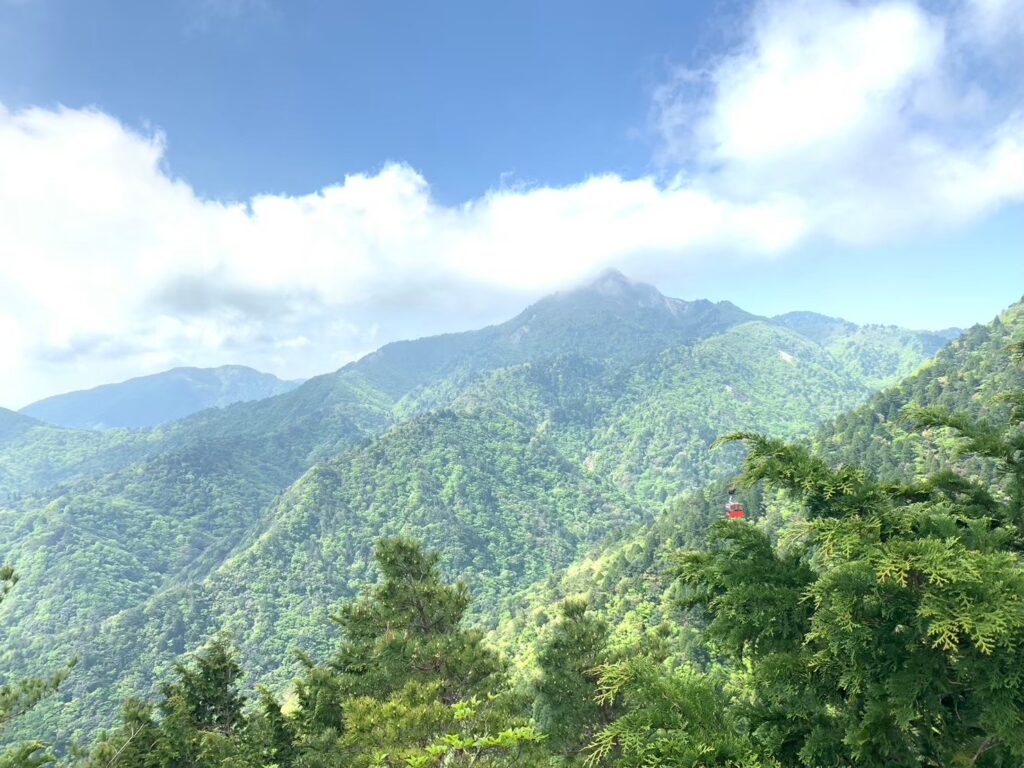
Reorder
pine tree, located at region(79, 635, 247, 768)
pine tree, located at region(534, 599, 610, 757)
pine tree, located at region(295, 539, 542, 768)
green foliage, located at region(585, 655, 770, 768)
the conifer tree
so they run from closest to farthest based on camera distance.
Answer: the conifer tree → green foliage, located at region(585, 655, 770, 768) → pine tree, located at region(295, 539, 542, 768) → pine tree, located at region(79, 635, 247, 768) → pine tree, located at region(534, 599, 610, 757)

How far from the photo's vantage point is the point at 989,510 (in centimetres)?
798

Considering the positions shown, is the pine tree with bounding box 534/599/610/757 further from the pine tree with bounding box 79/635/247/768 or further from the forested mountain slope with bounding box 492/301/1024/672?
the forested mountain slope with bounding box 492/301/1024/672

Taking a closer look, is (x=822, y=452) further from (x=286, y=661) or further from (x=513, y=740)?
(x=286, y=661)

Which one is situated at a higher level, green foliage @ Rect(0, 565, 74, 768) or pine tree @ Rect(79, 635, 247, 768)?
green foliage @ Rect(0, 565, 74, 768)

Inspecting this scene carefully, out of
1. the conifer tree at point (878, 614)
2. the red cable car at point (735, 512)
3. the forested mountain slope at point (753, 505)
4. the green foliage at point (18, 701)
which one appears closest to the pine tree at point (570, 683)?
the red cable car at point (735, 512)

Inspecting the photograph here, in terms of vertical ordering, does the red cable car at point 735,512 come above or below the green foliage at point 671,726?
above

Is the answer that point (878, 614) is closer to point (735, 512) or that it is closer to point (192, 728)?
point (735, 512)

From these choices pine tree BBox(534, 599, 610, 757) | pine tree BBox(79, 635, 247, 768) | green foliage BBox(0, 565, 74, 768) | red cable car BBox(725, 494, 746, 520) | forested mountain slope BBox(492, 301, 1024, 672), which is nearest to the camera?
red cable car BBox(725, 494, 746, 520)

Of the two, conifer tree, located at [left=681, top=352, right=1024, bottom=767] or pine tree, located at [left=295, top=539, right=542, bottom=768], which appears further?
pine tree, located at [left=295, top=539, right=542, bottom=768]

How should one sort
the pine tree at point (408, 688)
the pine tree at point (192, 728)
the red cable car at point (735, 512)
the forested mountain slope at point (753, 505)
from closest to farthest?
the red cable car at point (735, 512) → the pine tree at point (408, 688) → the pine tree at point (192, 728) → the forested mountain slope at point (753, 505)

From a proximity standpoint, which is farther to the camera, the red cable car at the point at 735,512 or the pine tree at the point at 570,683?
the pine tree at the point at 570,683

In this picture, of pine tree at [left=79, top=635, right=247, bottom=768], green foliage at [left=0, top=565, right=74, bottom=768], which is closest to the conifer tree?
pine tree at [left=79, top=635, right=247, bottom=768]

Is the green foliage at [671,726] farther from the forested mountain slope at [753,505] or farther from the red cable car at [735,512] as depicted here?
the forested mountain slope at [753,505]

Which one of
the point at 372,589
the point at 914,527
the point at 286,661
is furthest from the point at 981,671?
the point at 286,661
